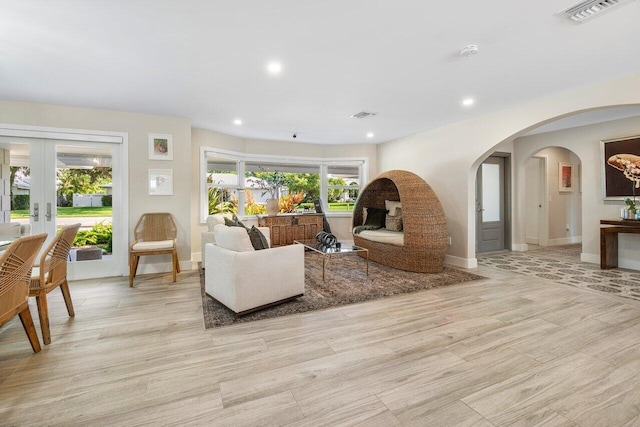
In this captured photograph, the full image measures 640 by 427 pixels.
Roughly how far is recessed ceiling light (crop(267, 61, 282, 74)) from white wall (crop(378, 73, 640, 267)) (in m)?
3.36

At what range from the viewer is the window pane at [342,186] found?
7227mm

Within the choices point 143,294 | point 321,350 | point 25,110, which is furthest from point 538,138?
point 25,110

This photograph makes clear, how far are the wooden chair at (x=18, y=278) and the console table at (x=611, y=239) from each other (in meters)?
6.92

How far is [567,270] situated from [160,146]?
667cm

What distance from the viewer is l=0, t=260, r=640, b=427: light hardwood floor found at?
5.07 feet

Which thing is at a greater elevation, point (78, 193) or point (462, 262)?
point (78, 193)

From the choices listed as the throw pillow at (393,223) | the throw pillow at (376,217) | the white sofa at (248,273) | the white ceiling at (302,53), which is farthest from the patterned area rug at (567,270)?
the white sofa at (248,273)

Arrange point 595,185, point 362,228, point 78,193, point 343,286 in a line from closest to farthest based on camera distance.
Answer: point 343,286, point 78,193, point 595,185, point 362,228

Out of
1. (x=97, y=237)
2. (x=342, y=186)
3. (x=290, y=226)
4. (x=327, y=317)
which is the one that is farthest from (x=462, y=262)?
(x=97, y=237)

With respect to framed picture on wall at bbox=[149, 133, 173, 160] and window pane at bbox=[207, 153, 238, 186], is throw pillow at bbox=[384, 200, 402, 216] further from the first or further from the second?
framed picture on wall at bbox=[149, 133, 173, 160]

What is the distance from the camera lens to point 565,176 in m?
7.30

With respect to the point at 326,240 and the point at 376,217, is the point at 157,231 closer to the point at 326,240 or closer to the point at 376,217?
the point at 326,240

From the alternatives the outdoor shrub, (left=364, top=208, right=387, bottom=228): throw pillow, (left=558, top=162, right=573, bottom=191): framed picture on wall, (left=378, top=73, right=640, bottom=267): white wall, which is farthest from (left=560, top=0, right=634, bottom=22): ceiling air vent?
(left=558, top=162, right=573, bottom=191): framed picture on wall

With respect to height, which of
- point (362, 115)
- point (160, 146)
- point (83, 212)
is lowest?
point (83, 212)
